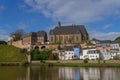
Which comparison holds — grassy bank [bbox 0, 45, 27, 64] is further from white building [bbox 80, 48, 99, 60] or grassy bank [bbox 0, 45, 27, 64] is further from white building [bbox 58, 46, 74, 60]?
white building [bbox 80, 48, 99, 60]

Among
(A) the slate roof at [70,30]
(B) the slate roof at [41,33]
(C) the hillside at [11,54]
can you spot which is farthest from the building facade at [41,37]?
(C) the hillside at [11,54]

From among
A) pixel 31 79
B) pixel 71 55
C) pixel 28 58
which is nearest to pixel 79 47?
pixel 71 55

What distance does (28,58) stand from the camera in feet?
308

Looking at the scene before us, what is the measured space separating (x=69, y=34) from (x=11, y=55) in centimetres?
3223

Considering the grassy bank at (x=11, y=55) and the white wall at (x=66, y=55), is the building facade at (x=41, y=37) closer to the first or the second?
the grassy bank at (x=11, y=55)

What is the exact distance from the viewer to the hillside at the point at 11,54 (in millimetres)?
96100

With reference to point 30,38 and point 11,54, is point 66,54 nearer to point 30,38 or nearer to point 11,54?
point 11,54

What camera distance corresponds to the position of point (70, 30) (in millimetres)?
123875

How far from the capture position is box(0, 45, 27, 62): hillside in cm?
9610

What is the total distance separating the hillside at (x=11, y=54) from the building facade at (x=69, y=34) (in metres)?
20.6

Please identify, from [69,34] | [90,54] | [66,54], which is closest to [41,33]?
[69,34]

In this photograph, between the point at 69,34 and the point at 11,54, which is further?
the point at 69,34

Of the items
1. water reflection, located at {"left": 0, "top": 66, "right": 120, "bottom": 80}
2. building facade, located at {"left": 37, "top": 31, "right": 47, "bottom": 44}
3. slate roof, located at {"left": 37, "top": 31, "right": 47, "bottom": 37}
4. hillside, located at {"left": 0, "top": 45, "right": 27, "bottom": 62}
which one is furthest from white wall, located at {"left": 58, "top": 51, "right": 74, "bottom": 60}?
water reflection, located at {"left": 0, "top": 66, "right": 120, "bottom": 80}

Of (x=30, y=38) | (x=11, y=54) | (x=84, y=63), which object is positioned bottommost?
(x=84, y=63)
